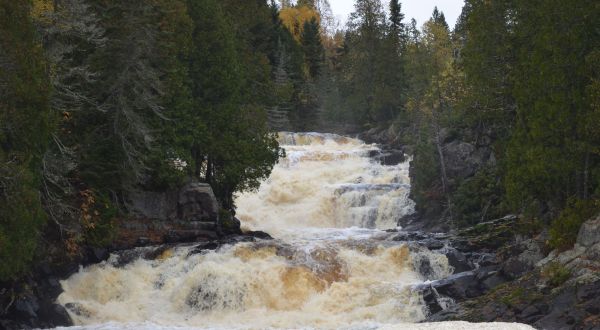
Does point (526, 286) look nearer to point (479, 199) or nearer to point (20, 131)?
point (479, 199)

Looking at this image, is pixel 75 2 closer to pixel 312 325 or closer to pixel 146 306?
pixel 146 306

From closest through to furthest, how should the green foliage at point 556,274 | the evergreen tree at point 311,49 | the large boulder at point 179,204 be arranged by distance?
the green foliage at point 556,274, the large boulder at point 179,204, the evergreen tree at point 311,49

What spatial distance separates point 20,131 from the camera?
16.2 meters

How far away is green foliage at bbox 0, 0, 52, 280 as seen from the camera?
15.2 meters

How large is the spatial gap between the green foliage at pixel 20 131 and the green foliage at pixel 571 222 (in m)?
13.6

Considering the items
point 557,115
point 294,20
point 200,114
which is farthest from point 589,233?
point 294,20

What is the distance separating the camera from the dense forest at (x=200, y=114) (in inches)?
648

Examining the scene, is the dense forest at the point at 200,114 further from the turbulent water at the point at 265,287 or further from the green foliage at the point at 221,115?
the turbulent water at the point at 265,287

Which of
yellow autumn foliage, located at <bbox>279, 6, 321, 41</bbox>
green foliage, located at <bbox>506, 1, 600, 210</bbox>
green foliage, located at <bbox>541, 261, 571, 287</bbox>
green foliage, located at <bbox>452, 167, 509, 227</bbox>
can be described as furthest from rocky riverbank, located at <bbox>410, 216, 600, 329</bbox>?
yellow autumn foliage, located at <bbox>279, 6, 321, 41</bbox>

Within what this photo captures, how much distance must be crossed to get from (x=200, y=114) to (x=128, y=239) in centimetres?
646

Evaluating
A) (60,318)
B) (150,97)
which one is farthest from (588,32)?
(60,318)

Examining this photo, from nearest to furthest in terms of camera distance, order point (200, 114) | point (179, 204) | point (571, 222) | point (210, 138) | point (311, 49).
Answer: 1. point (571, 222)
2. point (179, 204)
3. point (210, 138)
4. point (200, 114)
5. point (311, 49)

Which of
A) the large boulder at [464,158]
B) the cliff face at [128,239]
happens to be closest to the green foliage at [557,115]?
the large boulder at [464,158]

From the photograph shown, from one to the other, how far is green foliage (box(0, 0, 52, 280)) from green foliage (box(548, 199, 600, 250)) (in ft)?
44.6
